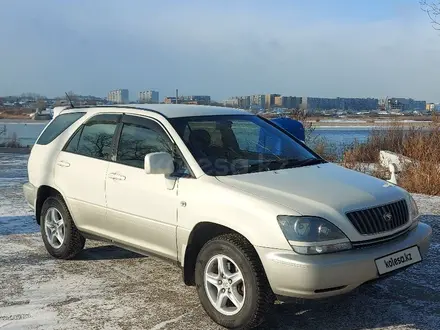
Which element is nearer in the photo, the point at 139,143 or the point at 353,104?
the point at 139,143

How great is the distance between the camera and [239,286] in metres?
3.86

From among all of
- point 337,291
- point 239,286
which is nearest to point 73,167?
point 239,286

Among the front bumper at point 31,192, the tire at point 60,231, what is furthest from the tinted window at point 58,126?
the tire at point 60,231

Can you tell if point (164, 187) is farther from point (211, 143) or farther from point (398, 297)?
point (398, 297)

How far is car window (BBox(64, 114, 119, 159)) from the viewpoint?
520 centimetres

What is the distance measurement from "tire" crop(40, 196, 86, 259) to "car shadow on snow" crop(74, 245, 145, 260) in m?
0.23

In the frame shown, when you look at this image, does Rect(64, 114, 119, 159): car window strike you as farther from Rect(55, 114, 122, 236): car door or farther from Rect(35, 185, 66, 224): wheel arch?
Rect(35, 185, 66, 224): wheel arch

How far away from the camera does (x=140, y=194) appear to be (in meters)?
4.55

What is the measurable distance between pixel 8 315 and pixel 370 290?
320 centimetres

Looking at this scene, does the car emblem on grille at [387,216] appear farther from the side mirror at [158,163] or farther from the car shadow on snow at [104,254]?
the car shadow on snow at [104,254]

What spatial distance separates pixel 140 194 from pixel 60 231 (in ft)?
5.63

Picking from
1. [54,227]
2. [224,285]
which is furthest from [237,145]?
[54,227]

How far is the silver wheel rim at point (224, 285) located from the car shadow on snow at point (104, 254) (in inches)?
82.6

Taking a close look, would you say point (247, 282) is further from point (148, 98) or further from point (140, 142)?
point (148, 98)
